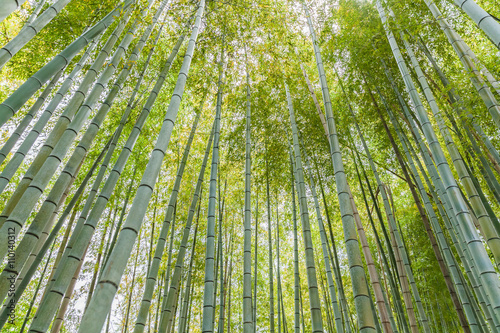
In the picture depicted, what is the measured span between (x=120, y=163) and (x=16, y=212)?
0.69 m

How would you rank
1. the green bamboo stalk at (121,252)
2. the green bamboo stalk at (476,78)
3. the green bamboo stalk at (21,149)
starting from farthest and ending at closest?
the green bamboo stalk at (476,78) → the green bamboo stalk at (21,149) → the green bamboo stalk at (121,252)

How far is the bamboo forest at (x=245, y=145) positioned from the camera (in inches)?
73.8

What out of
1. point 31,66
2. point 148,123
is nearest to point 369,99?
point 148,123

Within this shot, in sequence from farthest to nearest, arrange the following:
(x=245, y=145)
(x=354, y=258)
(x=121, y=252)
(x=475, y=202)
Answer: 1. (x=245, y=145)
2. (x=475, y=202)
3. (x=354, y=258)
4. (x=121, y=252)

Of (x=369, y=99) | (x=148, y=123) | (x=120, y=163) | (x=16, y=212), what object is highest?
(x=369, y=99)

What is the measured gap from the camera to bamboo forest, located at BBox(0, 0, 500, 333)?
1874mm

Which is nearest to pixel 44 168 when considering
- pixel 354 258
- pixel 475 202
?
pixel 354 258

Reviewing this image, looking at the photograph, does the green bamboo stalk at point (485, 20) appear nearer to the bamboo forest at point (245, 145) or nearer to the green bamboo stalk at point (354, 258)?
the bamboo forest at point (245, 145)

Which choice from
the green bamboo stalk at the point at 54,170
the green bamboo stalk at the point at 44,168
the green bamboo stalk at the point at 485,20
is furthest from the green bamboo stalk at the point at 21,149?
the green bamboo stalk at the point at 485,20

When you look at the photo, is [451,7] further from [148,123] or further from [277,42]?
[148,123]

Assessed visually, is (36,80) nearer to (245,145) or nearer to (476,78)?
(245,145)

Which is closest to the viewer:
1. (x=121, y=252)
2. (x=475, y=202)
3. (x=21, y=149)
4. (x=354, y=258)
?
(x=121, y=252)

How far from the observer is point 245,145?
445cm

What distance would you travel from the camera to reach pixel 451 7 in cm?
402
